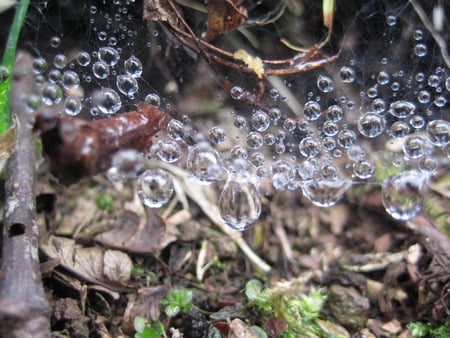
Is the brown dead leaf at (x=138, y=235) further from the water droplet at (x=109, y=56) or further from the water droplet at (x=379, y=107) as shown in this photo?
the water droplet at (x=379, y=107)

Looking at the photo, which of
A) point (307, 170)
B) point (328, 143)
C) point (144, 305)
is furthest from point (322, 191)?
point (144, 305)

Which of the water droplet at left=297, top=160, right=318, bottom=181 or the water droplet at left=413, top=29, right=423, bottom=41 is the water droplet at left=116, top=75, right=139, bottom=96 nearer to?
the water droplet at left=297, top=160, right=318, bottom=181

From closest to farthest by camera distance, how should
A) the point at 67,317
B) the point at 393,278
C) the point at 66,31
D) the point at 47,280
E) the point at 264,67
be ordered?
the point at 67,317 → the point at 47,280 → the point at 393,278 → the point at 66,31 → the point at 264,67

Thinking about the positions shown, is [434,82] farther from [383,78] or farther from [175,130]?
[175,130]

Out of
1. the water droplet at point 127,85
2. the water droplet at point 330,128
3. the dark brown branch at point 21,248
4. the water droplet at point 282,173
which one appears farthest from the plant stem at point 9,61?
the water droplet at point 330,128

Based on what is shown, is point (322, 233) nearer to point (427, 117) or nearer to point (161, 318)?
point (427, 117)

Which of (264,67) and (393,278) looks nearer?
(393,278)

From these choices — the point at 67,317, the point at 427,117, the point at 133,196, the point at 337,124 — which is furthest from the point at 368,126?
the point at 67,317
